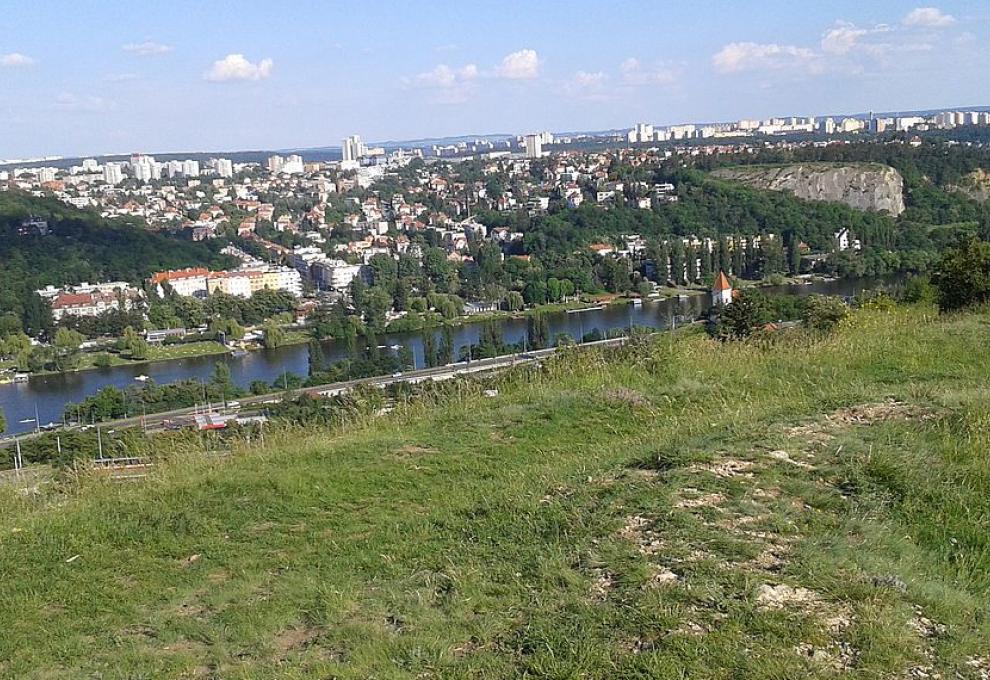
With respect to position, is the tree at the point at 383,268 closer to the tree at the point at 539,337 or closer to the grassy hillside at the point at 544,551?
the tree at the point at 539,337

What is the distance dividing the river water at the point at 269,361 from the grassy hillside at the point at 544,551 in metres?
21.1

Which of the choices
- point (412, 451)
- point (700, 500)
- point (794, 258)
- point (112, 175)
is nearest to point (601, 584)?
point (700, 500)

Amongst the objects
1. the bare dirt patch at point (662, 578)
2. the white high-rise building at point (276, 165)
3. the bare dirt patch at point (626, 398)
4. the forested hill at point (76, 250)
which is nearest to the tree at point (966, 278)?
the bare dirt patch at point (626, 398)

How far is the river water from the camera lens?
27125 millimetres

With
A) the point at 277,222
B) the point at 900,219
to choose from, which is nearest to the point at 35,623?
the point at 900,219

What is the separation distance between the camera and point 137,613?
9.11ft

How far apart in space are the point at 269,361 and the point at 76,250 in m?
27.3

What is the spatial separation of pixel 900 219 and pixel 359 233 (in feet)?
122

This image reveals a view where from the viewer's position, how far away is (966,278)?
29.7 ft

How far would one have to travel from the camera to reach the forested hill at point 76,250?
1983 inches

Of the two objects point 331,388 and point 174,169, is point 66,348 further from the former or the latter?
point 174,169

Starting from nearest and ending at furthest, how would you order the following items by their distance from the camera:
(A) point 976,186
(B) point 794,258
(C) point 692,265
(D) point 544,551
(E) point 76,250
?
(D) point 544,551
(C) point 692,265
(B) point 794,258
(E) point 76,250
(A) point 976,186

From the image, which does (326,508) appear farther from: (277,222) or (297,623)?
(277,222)

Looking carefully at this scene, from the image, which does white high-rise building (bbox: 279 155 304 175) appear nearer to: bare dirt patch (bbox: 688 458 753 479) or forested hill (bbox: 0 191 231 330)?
forested hill (bbox: 0 191 231 330)
